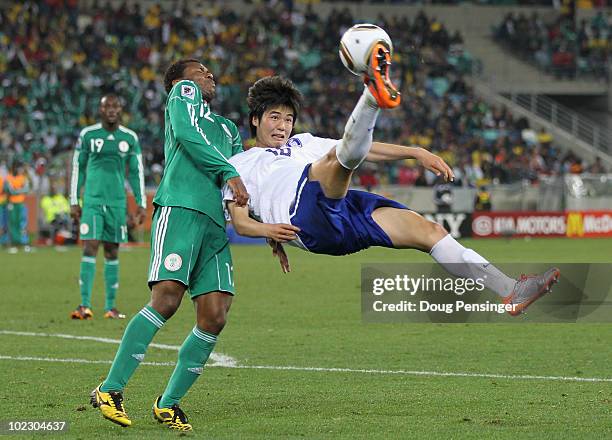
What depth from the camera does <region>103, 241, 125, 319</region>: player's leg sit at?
45.6 ft

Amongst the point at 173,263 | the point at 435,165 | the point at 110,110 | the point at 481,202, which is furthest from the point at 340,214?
the point at 481,202

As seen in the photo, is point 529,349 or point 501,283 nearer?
point 501,283

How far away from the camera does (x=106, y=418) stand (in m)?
7.00

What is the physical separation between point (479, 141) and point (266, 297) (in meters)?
22.2

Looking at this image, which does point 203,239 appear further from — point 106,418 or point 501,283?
point 501,283

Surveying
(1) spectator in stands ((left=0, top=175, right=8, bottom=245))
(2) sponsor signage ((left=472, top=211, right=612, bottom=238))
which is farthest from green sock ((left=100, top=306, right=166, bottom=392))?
(2) sponsor signage ((left=472, top=211, right=612, bottom=238))

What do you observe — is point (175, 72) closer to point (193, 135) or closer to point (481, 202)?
point (193, 135)

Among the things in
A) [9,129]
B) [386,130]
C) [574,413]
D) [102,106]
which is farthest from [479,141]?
[574,413]

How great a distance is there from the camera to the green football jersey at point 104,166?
13766 mm

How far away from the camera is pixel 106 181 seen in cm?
1386

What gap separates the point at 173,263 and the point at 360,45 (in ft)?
5.51

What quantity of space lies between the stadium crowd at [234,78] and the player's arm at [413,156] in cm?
2530

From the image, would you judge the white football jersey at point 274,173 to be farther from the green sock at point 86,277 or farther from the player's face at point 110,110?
the green sock at point 86,277

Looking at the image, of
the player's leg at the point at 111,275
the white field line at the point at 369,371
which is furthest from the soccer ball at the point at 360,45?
the player's leg at the point at 111,275
